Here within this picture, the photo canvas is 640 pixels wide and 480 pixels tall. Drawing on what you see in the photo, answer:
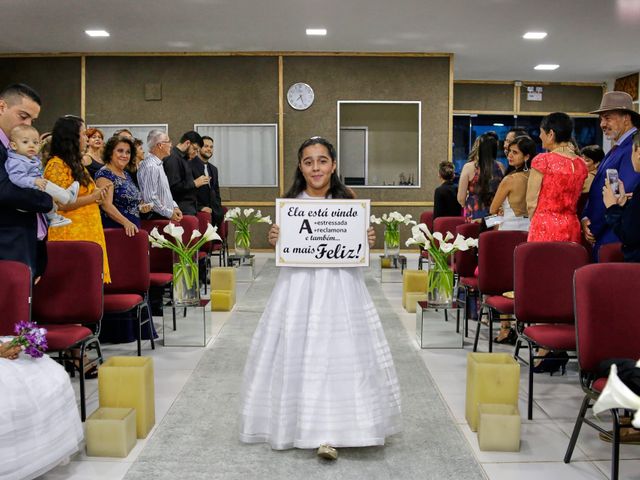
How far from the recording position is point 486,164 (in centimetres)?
580

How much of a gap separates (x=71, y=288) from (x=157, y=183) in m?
2.44

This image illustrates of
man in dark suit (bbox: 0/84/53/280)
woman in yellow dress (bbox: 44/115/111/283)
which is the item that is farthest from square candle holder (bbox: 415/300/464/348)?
man in dark suit (bbox: 0/84/53/280)

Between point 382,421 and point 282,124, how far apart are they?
9.09 m

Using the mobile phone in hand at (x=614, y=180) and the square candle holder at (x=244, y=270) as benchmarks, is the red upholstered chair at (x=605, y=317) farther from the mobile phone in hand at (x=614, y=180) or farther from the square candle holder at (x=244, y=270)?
the square candle holder at (x=244, y=270)

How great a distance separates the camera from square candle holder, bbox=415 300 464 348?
5.15 m

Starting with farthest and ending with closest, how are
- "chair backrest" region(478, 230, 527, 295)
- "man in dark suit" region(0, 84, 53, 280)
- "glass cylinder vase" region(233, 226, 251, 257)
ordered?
"glass cylinder vase" region(233, 226, 251, 257), "chair backrest" region(478, 230, 527, 295), "man in dark suit" region(0, 84, 53, 280)

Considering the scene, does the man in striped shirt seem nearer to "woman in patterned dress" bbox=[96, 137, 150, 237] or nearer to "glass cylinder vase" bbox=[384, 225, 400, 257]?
"woman in patterned dress" bbox=[96, 137, 150, 237]

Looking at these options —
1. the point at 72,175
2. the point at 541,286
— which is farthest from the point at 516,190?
the point at 72,175

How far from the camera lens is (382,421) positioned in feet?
10.0

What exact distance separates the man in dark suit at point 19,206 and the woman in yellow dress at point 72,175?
0.69m

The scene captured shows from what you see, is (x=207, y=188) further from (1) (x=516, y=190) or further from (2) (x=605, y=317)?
(2) (x=605, y=317)

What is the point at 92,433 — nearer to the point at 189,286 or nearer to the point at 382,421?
the point at 382,421

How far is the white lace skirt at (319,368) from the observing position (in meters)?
2.95

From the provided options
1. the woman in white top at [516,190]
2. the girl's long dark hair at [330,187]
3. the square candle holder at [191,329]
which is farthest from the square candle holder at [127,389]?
the woman in white top at [516,190]
